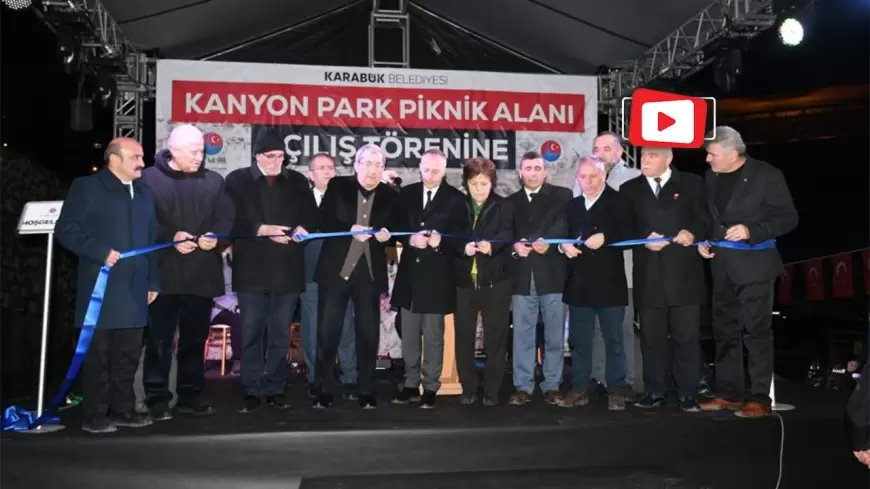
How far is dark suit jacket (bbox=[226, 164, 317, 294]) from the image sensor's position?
400 cm

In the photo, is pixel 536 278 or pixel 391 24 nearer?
pixel 536 278

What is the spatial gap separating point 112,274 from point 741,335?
11.9 feet

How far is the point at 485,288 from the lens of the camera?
14.0ft

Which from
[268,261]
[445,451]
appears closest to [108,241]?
[268,261]

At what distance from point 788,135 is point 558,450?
13392mm

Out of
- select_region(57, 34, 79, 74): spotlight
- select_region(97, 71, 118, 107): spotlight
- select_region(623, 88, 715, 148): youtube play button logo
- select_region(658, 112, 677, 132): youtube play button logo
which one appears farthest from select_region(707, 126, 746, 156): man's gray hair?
select_region(97, 71, 118, 107): spotlight

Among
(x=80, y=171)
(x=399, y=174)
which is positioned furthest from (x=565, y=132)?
(x=80, y=171)

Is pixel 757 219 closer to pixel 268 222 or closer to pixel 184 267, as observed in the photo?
pixel 268 222

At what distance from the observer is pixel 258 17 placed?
22.4 feet

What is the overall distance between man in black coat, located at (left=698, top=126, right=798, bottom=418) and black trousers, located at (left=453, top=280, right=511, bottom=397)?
123 centimetres

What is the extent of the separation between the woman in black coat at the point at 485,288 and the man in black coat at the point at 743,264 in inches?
47.7

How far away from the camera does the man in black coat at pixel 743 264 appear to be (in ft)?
13.0

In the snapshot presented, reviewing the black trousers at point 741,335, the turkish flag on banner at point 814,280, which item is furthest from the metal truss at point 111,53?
the turkish flag on banner at point 814,280

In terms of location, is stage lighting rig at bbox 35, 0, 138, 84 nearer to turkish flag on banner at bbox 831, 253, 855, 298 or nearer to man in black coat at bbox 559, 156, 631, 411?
man in black coat at bbox 559, 156, 631, 411
